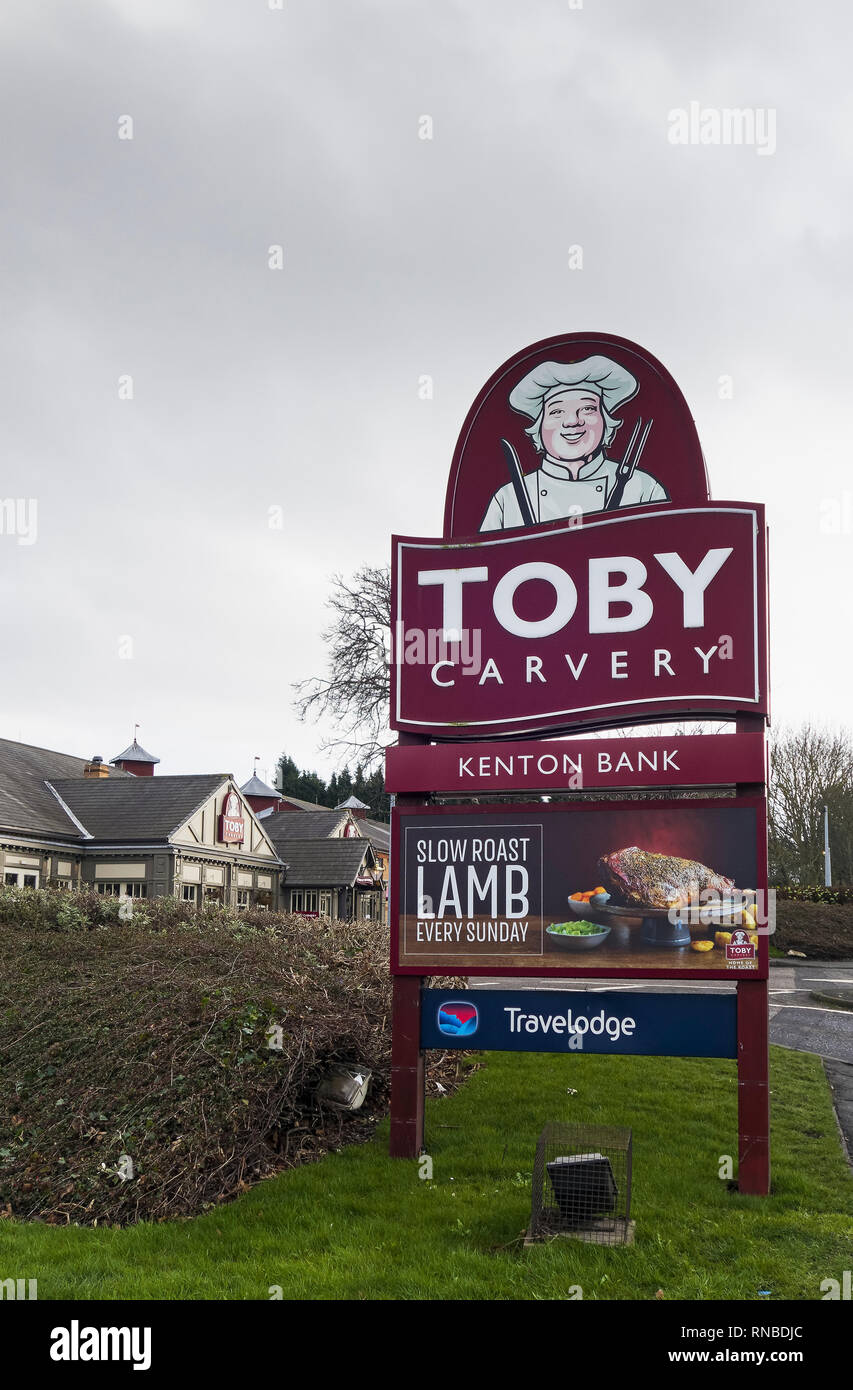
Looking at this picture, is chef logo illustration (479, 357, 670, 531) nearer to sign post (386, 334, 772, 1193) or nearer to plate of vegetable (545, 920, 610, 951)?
sign post (386, 334, 772, 1193)

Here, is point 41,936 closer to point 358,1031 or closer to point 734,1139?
point 358,1031

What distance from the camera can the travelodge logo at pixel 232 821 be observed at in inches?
1378

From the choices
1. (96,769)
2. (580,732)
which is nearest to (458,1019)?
(580,732)

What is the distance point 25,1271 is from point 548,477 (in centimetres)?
731

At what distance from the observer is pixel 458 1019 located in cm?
870

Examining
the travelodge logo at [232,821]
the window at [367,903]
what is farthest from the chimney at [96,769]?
the window at [367,903]

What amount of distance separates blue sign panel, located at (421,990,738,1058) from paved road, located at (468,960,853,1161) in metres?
0.67

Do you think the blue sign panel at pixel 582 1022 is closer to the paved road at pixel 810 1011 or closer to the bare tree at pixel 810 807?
the paved road at pixel 810 1011

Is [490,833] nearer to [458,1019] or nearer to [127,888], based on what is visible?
[458,1019]

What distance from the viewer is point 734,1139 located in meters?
9.28

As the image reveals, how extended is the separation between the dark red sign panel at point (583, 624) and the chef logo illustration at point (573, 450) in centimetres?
38

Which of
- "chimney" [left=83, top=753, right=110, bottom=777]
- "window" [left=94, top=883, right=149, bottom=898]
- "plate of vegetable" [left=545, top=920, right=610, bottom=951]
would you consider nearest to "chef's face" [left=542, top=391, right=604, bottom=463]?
"plate of vegetable" [left=545, top=920, right=610, bottom=951]

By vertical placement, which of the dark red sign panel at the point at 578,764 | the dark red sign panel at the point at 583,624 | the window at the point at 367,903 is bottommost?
the window at the point at 367,903
